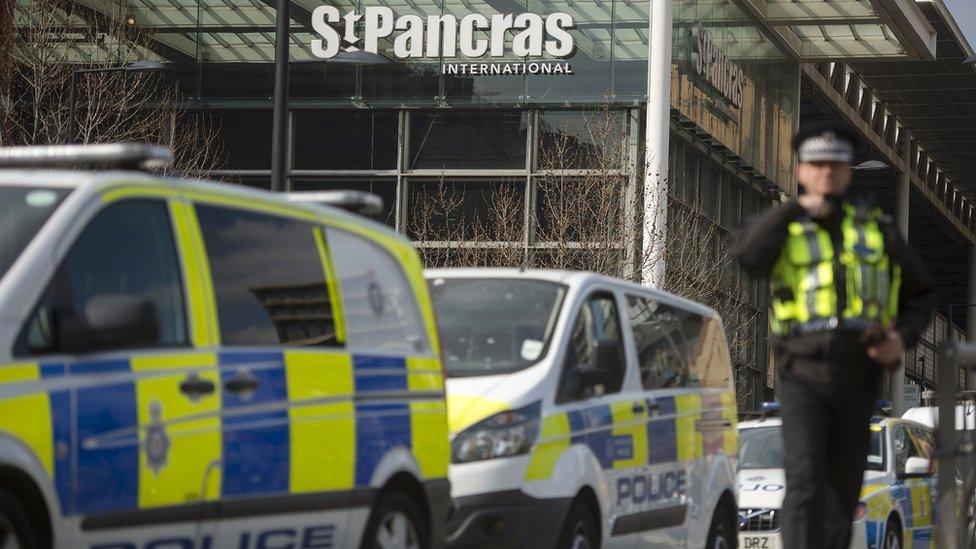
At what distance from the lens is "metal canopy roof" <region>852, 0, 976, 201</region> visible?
164 feet

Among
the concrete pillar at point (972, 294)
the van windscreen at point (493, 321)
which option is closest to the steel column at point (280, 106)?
the van windscreen at point (493, 321)

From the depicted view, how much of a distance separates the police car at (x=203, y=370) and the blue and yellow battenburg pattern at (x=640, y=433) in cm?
133

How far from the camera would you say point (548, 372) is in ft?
32.3

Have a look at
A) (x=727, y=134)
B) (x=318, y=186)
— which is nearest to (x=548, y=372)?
(x=318, y=186)

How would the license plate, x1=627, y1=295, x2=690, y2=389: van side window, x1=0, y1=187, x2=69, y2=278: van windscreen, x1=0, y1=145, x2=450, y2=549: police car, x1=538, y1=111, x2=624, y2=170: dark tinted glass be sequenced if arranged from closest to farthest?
1. x1=0, y1=145, x2=450, y2=549: police car
2. x1=0, y1=187, x2=69, y2=278: van windscreen
3. x1=627, y1=295, x2=690, y2=389: van side window
4. the license plate
5. x1=538, y1=111, x2=624, y2=170: dark tinted glass

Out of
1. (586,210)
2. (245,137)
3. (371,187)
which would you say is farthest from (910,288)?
(245,137)

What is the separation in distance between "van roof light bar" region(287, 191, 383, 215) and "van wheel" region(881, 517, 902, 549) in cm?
809

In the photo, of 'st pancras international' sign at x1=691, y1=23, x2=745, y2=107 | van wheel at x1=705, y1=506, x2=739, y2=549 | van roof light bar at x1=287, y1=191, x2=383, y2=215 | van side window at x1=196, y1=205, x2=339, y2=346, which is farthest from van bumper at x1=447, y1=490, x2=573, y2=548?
'st pancras international' sign at x1=691, y1=23, x2=745, y2=107

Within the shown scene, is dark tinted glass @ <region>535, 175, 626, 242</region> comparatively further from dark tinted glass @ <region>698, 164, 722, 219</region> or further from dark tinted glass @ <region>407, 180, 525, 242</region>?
dark tinted glass @ <region>698, 164, 722, 219</region>

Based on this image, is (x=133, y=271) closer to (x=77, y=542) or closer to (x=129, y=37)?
(x=77, y=542)

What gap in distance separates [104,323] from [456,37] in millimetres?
28520

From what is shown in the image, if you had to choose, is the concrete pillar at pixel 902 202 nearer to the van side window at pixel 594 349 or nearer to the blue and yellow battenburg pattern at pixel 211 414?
the van side window at pixel 594 349

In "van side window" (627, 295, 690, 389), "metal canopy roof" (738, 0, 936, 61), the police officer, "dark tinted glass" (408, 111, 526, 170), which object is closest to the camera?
the police officer

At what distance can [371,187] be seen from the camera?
34.5 meters
